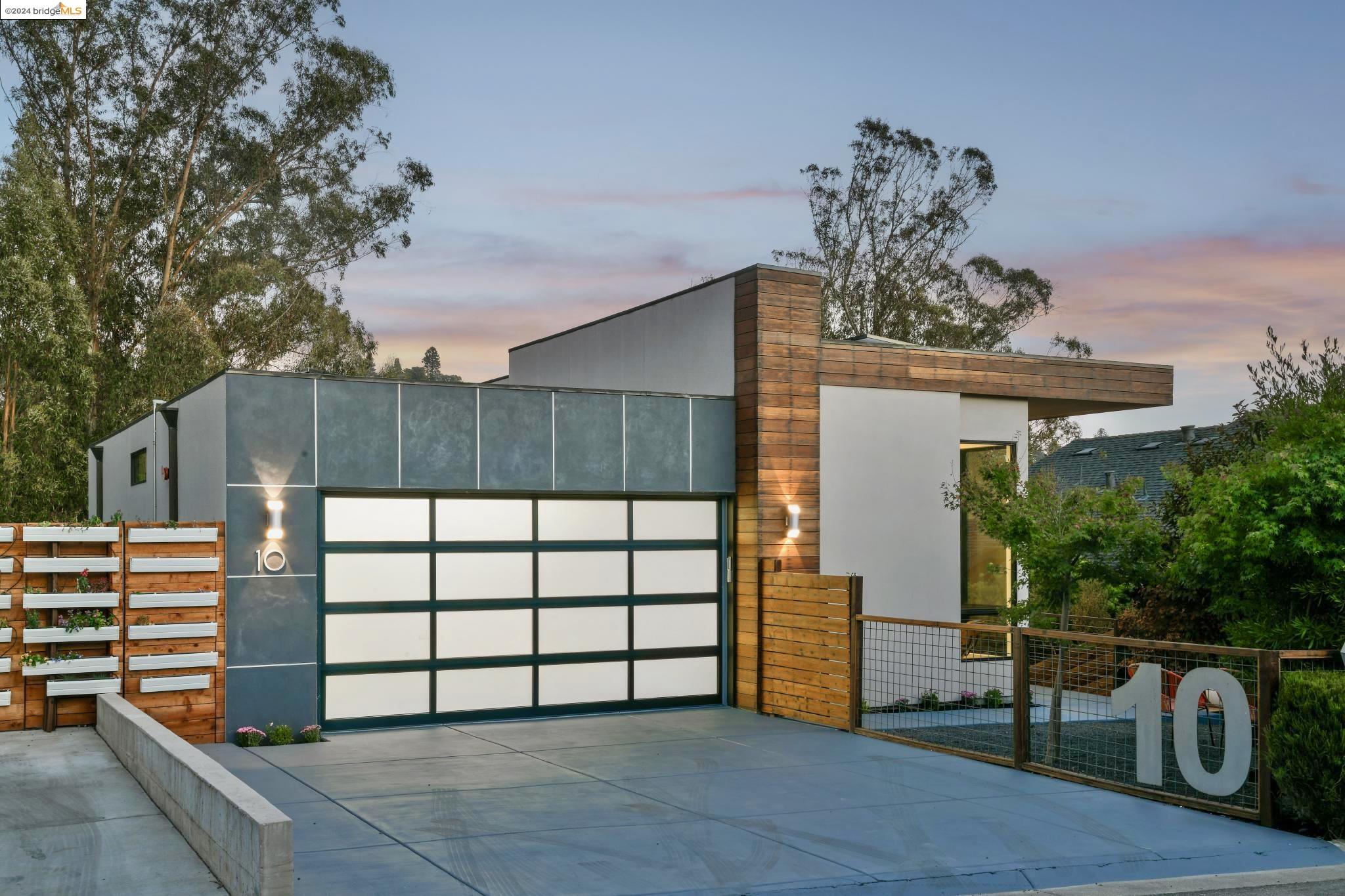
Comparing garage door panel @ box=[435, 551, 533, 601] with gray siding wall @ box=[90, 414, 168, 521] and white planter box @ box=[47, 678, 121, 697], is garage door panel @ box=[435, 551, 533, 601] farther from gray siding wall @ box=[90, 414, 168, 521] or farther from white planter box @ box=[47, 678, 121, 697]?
gray siding wall @ box=[90, 414, 168, 521]

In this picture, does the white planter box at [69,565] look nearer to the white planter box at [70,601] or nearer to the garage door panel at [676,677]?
the white planter box at [70,601]

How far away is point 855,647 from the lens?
11633 millimetres

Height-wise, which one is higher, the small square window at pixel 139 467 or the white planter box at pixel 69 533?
the small square window at pixel 139 467

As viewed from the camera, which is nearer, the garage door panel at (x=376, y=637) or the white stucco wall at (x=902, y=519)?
the garage door panel at (x=376, y=637)

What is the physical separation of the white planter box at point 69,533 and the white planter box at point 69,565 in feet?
0.54

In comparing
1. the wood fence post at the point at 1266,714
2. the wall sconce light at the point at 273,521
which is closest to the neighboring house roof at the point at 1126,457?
the wood fence post at the point at 1266,714

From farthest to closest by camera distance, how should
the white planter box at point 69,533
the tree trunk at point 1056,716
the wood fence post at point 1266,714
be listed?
1. the white planter box at point 69,533
2. the tree trunk at point 1056,716
3. the wood fence post at point 1266,714

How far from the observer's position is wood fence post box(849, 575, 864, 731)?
1162 cm

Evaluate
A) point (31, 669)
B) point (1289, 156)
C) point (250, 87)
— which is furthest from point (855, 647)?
point (250, 87)

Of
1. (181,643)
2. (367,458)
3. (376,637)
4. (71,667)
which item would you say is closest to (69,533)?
(71,667)

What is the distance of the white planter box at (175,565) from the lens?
10.7m

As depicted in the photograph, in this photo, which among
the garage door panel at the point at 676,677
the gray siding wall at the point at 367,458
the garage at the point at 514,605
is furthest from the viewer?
the garage door panel at the point at 676,677

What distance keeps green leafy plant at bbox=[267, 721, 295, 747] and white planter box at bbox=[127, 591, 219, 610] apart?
1.24 m
